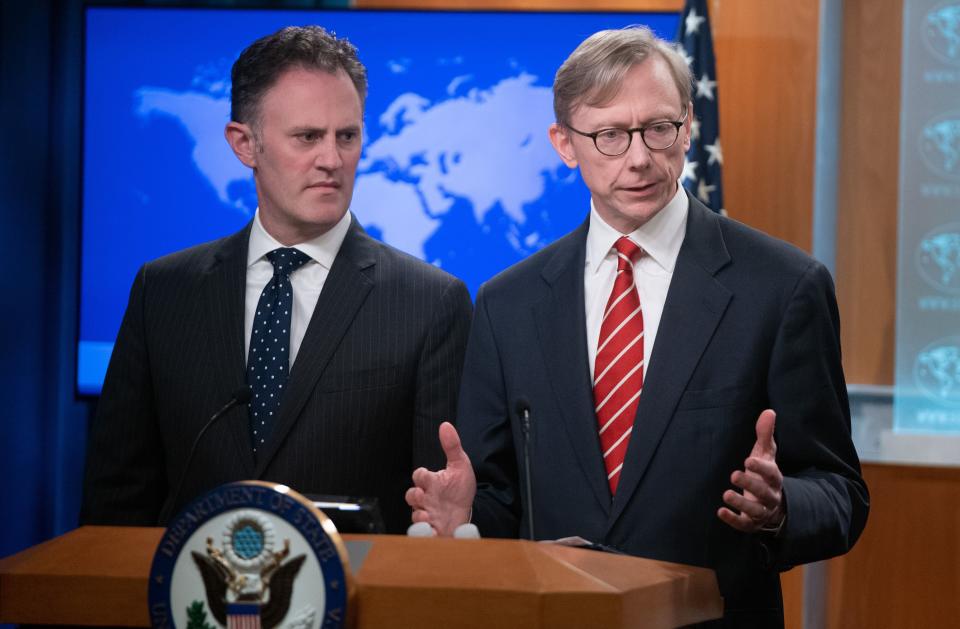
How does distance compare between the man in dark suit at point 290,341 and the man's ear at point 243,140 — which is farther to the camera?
the man's ear at point 243,140

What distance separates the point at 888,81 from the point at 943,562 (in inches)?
69.4

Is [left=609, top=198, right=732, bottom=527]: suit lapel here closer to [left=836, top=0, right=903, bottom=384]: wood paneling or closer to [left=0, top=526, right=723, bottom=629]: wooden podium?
[left=0, top=526, right=723, bottom=629]: wooden podium

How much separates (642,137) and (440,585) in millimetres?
1211

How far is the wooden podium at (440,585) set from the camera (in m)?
1.30

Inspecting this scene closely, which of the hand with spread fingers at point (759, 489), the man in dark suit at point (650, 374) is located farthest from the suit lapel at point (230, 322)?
the hand with spread fingers at point (759, 489)

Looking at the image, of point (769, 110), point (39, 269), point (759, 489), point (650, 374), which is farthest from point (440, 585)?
point (39, 269)

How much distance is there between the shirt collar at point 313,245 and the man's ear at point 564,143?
0.55m

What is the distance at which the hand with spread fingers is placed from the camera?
1.75 metres

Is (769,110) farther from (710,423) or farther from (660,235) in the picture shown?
(710,423)

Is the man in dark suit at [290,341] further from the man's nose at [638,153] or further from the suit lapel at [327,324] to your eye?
the man's nose at [638,153]

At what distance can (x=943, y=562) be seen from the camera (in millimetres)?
4332

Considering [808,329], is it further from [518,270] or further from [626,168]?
[518,270]

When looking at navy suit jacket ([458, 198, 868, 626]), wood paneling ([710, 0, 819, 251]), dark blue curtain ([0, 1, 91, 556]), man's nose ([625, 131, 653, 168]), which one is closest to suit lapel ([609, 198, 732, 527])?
navy suit jacket ([458, 198, 868, 626])

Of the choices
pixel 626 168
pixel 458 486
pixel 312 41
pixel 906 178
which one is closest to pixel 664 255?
pixel 626 168
